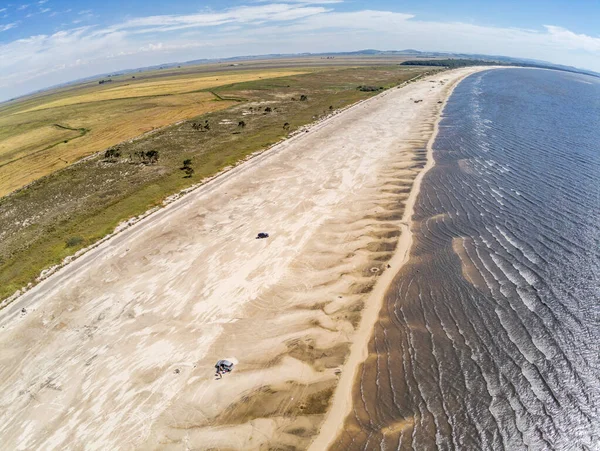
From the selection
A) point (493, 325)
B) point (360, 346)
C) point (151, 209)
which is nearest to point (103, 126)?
point (151, 209)

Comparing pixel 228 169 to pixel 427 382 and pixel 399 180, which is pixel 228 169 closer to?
pixel 399 180

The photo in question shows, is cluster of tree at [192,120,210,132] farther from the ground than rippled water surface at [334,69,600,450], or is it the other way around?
cluster of tree at [192,120,210,132]

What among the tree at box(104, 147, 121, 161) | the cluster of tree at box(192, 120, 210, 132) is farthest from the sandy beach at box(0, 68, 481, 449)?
the cluster of tree at box(192, 120, 210, 132)

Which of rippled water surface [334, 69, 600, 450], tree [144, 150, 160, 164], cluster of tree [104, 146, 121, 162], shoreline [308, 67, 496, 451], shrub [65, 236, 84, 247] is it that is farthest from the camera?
cluster of tree [104, 146, 121, 162]

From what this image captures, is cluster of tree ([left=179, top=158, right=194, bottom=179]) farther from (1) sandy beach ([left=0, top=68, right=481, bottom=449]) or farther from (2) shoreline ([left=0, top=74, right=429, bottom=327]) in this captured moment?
(1) sandy beach ([left=0, top=68, right=481, bottom=449])

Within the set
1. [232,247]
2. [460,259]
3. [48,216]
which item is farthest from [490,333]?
[48,216]

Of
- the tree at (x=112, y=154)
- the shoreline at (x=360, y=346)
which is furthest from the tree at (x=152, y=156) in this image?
the shoreline at (x=360, y=346)

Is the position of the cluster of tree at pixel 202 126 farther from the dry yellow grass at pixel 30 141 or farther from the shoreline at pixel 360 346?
the shoreline at pixel 360 346
